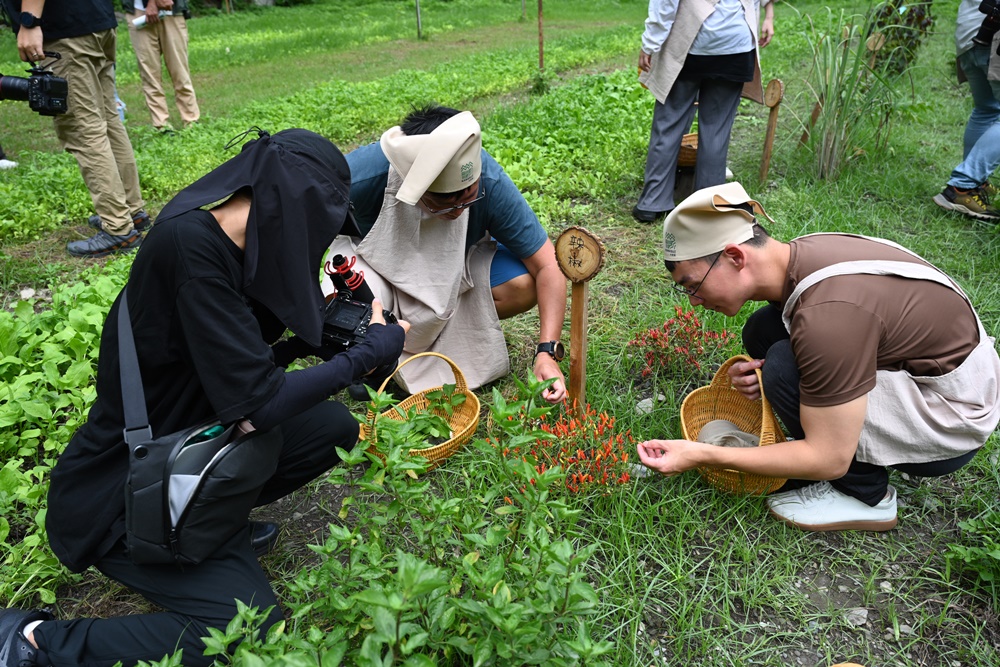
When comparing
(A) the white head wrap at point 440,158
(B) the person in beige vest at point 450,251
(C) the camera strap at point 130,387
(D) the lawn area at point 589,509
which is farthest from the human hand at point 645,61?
(C) the camera strap at point 130,387

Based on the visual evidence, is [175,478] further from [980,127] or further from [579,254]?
[980,127]

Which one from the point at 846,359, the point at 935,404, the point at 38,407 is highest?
the point at 846,359

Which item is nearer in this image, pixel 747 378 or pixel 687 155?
pixel 747 378

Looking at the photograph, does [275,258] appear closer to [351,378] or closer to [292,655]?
[351,378]

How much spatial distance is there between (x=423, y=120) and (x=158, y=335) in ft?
4.17

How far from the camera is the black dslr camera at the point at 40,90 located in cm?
362

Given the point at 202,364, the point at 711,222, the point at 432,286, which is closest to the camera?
the point at 202,364

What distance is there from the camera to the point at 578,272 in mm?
2283

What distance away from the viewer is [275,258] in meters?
1.64

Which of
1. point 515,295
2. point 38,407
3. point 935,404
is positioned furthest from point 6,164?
point 935,404

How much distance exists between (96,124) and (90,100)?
139mm

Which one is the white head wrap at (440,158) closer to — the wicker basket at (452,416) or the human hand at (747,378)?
the wicker basket at (452,416)

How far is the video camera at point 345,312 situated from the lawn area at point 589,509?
47 cm

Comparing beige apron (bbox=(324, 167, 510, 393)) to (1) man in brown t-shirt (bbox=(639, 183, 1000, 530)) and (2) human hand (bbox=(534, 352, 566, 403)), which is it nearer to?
(2) human hand (bbox=(534, 352, 566, 403))
